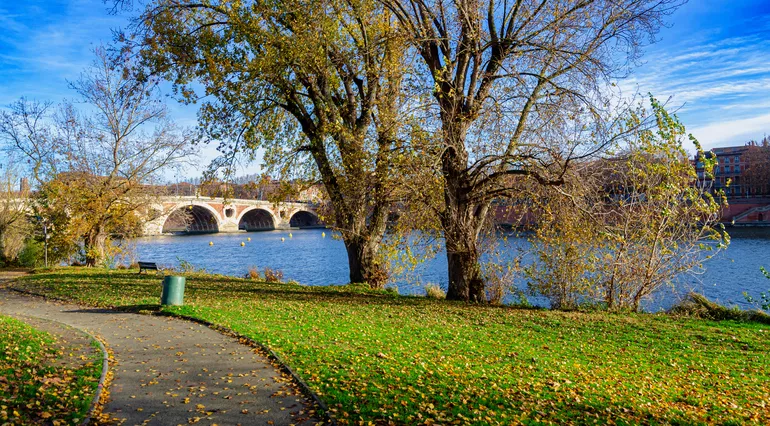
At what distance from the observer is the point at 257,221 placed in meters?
85.9

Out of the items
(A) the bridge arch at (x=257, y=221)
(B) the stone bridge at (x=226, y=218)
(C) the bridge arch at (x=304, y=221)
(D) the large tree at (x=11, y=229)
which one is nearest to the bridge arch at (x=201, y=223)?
(B) the stone bridge at (x=226, y=218)

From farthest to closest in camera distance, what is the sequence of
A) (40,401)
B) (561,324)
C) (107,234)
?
(107,234), (561,324), (40,401)

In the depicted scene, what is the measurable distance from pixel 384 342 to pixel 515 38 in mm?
8148

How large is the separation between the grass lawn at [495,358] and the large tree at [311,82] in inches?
122

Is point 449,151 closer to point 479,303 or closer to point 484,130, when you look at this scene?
point 484,130

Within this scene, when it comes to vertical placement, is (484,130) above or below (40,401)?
above

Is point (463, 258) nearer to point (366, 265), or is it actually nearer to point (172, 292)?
point (366, 265)

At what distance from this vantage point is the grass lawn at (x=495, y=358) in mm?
5578

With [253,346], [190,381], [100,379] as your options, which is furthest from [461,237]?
[100,379]

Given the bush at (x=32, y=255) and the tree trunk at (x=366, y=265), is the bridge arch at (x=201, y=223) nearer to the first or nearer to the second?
the bush at (x=32, y=255)

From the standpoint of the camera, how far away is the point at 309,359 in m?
7.16

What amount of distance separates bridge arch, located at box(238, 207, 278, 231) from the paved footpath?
71.2 m

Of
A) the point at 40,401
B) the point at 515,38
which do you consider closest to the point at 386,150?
the point at 515,38

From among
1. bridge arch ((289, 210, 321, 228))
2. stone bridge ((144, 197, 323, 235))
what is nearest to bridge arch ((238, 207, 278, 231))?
stone bridge ((144, 197, 323, 235))
